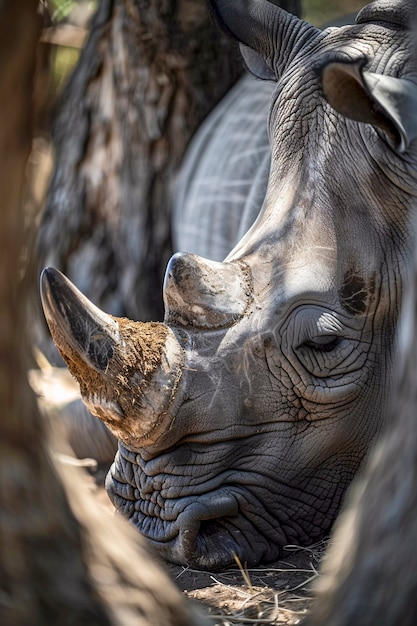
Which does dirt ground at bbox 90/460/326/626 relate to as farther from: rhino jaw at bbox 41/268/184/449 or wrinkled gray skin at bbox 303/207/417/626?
wrinkled gray skin at bbox 303/207/417/626

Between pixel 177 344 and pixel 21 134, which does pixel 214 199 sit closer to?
pixel 177 344

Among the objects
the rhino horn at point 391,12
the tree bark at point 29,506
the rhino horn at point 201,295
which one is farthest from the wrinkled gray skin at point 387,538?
the rhino horn at point 391,12

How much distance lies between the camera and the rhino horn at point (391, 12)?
3.86 m

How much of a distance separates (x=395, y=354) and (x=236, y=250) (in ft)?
2.37

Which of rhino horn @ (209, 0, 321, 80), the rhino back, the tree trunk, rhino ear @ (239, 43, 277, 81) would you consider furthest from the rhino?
the tree trunk

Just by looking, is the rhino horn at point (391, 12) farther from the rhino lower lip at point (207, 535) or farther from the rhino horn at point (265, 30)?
the rhino lower lip at point (207, 535)

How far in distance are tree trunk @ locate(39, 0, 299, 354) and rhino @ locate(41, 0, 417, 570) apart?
241 cm

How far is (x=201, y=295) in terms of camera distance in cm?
346

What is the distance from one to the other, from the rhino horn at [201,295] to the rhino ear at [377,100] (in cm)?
70

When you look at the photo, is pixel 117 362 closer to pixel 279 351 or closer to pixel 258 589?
pixel 279 351

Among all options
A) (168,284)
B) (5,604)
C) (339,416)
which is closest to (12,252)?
(5,604)

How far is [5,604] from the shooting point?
1.83 m

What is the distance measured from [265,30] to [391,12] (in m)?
0.63

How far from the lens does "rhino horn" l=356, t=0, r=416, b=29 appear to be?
3.86 m
